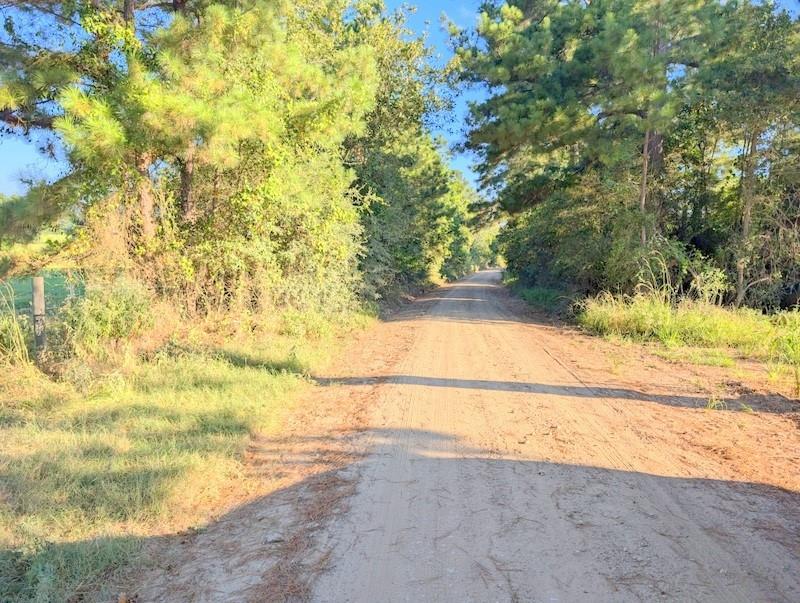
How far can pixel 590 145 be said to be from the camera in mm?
14711

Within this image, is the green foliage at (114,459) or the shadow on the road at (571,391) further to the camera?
the shadow on the road at (571,391)

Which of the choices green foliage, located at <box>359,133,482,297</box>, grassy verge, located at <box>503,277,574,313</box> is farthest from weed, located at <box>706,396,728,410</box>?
green foliage, located at <box>359,133,482,297</box>

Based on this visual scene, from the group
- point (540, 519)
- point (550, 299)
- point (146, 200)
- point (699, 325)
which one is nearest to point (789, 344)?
point (699, 325)

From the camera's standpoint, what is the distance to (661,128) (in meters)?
13.4

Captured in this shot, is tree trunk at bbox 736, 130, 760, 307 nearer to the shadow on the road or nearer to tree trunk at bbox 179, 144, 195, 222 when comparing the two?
the shadow on the road

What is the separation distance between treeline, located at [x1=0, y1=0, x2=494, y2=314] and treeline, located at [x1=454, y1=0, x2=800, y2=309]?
5.01 metres

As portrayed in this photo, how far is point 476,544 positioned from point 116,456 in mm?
3459

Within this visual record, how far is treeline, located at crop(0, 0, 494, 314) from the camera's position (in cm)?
812

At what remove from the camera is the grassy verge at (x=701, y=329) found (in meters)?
9.45

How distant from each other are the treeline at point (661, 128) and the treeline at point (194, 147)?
197 inches

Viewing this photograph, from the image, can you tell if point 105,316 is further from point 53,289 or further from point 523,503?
point 523,503

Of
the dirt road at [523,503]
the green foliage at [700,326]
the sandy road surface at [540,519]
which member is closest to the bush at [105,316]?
the dirt road at [523,503]

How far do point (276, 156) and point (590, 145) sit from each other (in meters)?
8.95

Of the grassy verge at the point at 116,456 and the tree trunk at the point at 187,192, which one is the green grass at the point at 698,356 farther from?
the tree trunk at the point at 187,192
